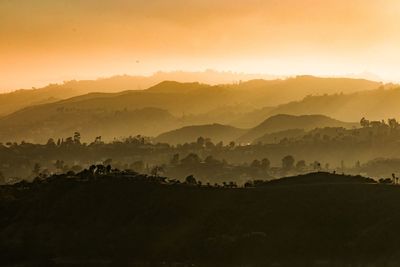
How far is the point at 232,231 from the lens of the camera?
172 m

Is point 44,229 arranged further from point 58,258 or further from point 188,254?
point 188,254

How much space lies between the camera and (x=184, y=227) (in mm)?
180250

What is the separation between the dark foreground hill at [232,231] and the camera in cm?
15725

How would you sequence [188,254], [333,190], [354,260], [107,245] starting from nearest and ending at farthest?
[354,260] → [188,254] → [107,245] → [333,190]

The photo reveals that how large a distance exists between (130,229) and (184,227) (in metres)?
15.0

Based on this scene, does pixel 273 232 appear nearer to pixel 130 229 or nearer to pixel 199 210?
pixel 199 210

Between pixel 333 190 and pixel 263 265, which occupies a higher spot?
pixel 333 190

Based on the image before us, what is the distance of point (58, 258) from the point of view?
575ft

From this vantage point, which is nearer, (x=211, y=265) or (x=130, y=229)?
(x=211, y=265)

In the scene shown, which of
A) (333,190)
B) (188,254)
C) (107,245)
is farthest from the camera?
Answer: (333,190)

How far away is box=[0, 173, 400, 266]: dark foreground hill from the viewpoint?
15725cm

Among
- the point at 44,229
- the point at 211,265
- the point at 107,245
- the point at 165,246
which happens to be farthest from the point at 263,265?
the point at 44,229

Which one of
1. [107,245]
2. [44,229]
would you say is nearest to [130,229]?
[107,245]

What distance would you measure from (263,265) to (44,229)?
6668 cm
